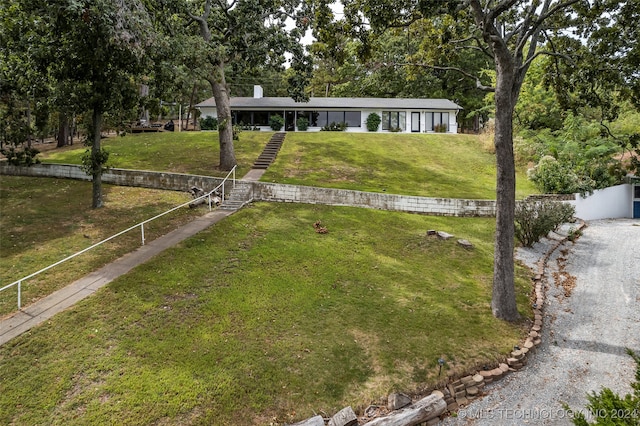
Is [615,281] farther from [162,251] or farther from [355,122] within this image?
[355,122]

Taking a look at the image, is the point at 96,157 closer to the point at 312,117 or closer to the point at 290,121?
the point at 290,121

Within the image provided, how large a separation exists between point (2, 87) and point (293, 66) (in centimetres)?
1330

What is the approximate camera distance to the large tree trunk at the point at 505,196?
1002 centimetres

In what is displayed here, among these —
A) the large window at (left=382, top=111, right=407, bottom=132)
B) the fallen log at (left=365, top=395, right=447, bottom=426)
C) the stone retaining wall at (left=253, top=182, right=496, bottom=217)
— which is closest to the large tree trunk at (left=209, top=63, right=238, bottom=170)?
the stone retaining wall at (left=253, top=182, right=496, bottom=217)

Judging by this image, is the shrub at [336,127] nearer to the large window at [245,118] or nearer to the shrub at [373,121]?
the shrub at [373,121]

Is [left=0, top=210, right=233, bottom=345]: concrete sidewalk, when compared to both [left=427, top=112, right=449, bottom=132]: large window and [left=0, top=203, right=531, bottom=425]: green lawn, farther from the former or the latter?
[left=427, top=112, right=449, bottom=132]: large window

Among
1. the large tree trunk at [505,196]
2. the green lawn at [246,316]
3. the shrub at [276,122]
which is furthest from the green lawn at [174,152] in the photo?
the large tree trunk at [505,196]

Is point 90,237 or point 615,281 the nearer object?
point 615,281

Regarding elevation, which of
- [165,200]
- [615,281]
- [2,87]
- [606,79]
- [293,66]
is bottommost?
[615,281]

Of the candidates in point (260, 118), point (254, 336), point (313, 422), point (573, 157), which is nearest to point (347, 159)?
point (573, 157)

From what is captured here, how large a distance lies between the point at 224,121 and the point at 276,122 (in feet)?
54.5

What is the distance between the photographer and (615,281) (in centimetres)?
1295

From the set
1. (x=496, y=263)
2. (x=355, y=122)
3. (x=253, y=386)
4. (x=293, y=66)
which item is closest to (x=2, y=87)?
(x=293, y=66)

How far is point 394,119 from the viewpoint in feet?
129
